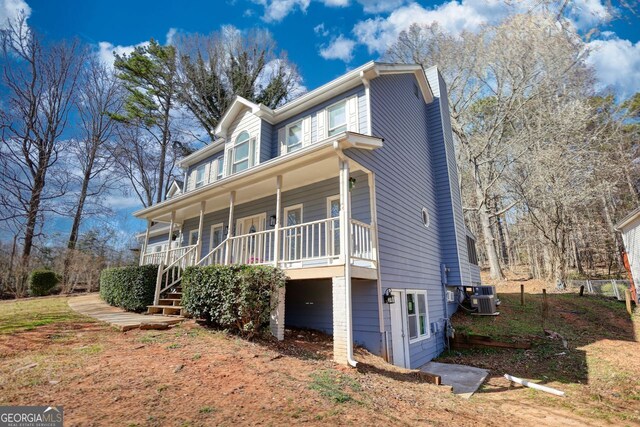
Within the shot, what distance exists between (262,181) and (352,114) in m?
3.42

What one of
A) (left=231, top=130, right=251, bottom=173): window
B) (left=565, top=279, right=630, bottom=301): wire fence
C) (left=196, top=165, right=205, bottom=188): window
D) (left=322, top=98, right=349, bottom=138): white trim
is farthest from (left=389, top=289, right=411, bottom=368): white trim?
(left=565, top=279, right=630, bottom=301): wire fence

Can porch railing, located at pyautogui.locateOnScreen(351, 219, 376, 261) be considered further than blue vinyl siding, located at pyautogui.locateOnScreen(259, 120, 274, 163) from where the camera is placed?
No

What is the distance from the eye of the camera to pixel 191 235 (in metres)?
14.4

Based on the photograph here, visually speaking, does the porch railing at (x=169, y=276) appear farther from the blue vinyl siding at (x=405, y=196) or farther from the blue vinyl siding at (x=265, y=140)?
the blue vinyl siding at (x=405, y=196)

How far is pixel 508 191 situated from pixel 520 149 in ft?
8.84

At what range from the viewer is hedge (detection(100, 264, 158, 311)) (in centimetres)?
1011

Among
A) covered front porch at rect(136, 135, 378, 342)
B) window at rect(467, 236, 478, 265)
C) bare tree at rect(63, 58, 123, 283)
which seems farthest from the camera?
bare tree at rect(63, 58, 123, 283)

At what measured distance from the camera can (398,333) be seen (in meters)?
8.04

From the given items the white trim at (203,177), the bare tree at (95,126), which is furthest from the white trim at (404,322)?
the bare tree at (95,126)

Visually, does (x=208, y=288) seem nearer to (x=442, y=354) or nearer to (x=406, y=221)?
(x=406, y=221)

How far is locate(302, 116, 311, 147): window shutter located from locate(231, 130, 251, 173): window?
2.37 metres

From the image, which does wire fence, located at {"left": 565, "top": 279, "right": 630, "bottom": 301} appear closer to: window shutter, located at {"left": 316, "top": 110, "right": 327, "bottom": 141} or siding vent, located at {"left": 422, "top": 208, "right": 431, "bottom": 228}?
siding vent, located at {"left": 422, "top": 208, "right": 431, "bottom": 228}

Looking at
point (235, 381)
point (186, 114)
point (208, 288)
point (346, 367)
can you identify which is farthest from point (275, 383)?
point (186, 114)

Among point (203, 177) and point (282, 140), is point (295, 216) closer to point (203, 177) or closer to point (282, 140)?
point (282, 140)
